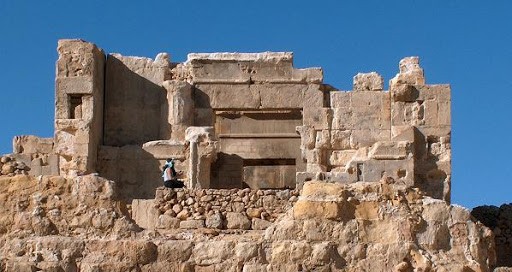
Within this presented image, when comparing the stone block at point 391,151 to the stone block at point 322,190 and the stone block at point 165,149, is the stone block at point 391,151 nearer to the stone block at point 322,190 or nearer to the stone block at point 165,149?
the stone block at point 165,149

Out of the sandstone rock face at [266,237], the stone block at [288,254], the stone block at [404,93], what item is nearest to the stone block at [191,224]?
the sandstone rock face at [266,237]

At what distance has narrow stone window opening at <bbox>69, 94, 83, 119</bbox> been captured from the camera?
23625 millimetres

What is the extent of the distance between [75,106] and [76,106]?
0.09 ft

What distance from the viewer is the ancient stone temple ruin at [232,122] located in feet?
76.8

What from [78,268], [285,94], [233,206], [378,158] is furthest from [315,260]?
[285,94]

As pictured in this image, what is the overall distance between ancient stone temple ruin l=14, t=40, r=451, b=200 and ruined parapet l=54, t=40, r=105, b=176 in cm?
2

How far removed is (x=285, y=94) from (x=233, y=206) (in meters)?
6.96

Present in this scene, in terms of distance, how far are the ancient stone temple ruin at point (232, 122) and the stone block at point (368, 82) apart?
2cm

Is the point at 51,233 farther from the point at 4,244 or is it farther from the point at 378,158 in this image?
the point at 378,158

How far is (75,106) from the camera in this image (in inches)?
936

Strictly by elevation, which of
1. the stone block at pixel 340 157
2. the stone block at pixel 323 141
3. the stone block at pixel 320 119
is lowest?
the stone block at pixel 340 157

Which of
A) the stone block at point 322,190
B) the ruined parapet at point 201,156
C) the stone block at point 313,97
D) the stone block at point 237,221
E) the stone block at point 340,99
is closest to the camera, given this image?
the stone block at point 322,190

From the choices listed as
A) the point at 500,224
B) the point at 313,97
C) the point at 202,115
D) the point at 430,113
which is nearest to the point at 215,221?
the point at 500,224

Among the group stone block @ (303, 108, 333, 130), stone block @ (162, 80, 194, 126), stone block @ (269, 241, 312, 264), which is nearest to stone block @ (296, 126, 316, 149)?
stone block @ (303, 108, 333, 130)
